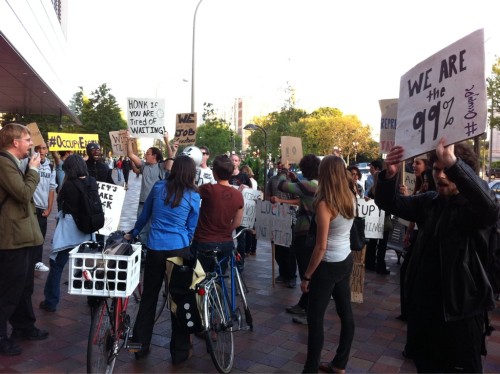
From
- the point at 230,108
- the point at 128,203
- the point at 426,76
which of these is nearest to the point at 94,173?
the point at 128,203

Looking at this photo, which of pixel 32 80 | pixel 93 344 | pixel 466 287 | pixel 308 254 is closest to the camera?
pixel 466 287

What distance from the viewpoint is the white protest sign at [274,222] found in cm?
654

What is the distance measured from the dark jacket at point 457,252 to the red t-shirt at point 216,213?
2.05 meters

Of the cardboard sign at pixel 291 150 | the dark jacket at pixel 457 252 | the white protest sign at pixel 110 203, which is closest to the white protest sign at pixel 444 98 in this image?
the dark jacket at pixel 457 252

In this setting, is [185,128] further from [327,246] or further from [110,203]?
[327,246]

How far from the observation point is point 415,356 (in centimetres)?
278

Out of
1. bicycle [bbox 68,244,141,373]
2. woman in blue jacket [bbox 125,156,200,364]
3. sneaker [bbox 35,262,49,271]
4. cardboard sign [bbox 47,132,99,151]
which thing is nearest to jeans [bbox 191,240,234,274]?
woman in blue jacket [bbox 125,156,200,364]

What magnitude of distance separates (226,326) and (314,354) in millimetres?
777

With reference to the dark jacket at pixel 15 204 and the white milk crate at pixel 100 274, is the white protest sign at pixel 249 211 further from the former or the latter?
the white milk crate at pixel 100 274

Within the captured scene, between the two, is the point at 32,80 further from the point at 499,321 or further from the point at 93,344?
Result: the point at 499,321

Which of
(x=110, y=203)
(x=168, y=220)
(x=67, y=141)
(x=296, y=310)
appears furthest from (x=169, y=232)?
(x=67, y=141)

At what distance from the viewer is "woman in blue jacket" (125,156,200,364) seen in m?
3.95

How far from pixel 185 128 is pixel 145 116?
0.83m

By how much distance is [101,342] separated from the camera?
Result: 137 inches
